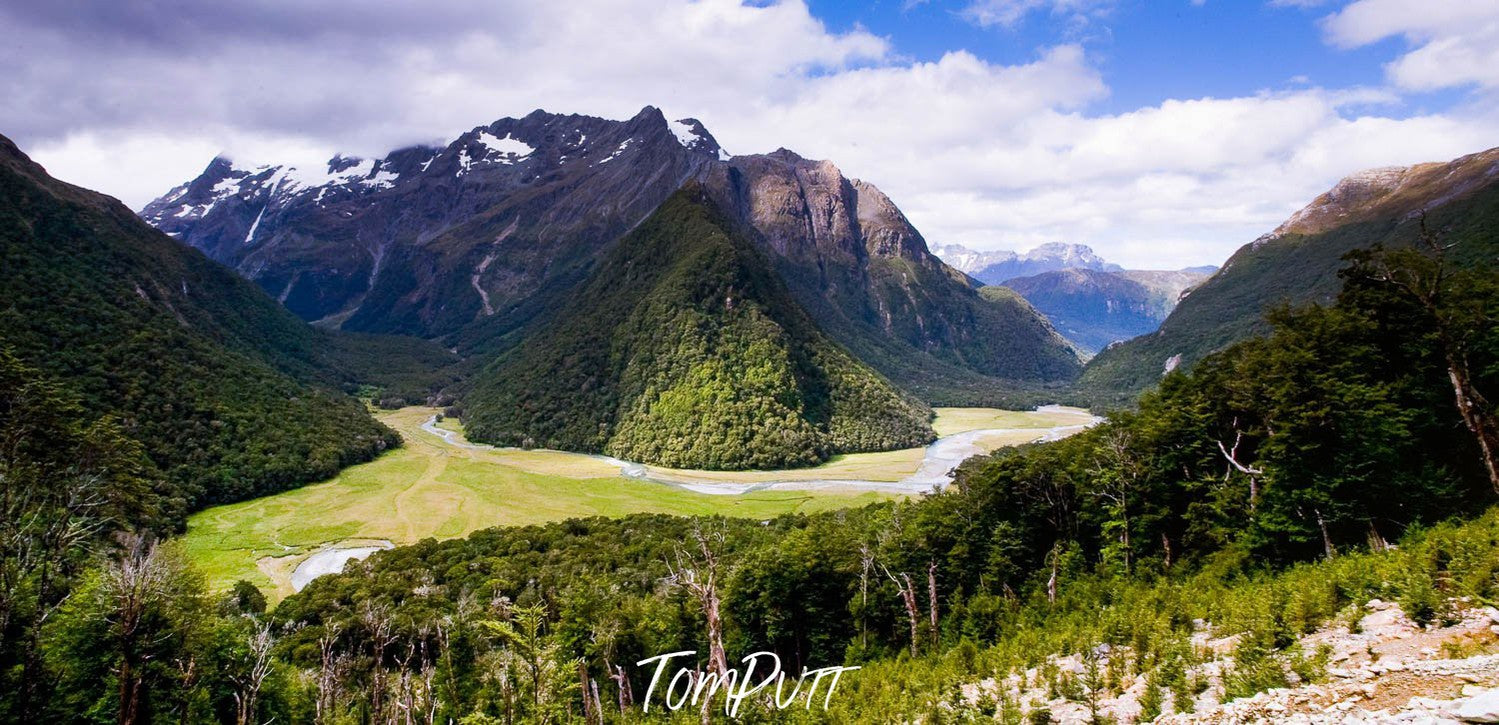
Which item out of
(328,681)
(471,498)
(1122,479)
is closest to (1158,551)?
(1122,479)

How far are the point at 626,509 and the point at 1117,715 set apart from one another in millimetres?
107505

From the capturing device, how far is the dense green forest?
24.4 metres

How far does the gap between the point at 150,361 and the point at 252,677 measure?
143m

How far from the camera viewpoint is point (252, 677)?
3111cm

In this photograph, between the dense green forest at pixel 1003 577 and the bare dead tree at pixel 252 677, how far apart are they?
1.43 ft

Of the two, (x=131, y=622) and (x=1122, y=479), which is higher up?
(x=131, y=622)

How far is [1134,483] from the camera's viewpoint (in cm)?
4412

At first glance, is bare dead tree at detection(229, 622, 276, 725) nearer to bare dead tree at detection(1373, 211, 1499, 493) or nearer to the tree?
the tree

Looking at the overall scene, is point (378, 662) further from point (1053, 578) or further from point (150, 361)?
point (150, 361)

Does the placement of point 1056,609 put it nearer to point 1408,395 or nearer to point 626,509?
point 1408,395

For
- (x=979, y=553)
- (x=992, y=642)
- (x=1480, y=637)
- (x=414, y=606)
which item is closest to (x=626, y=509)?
(x=414, y=606)

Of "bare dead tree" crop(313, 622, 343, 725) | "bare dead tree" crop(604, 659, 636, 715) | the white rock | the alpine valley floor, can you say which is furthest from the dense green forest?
the alpine valley floor

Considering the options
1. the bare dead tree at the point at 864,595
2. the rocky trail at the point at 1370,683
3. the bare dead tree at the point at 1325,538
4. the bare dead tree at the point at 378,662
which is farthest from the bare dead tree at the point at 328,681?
the bare dead tree at the point at 1325,538

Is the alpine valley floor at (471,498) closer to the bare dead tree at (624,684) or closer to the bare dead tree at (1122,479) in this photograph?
the bare dead tree at (624,684)
